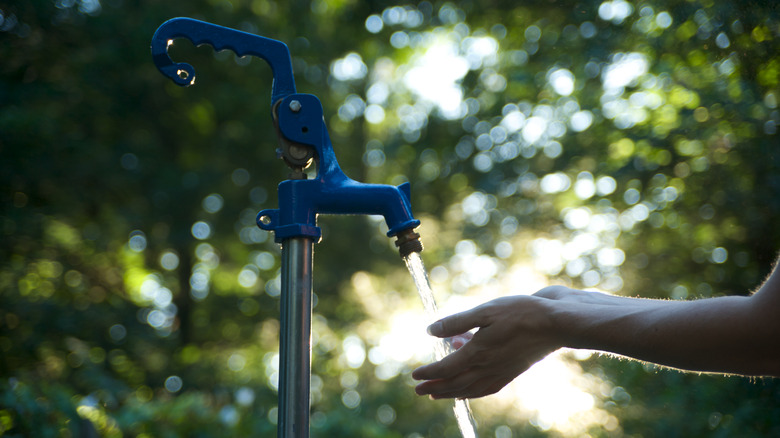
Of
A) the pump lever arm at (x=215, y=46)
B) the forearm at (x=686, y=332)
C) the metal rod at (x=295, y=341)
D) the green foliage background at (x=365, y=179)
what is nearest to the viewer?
A: the forearm at (x=686, y=332)

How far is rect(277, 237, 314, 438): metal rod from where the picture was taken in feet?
3.18

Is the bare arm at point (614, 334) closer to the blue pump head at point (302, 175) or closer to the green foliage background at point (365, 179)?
the blue pump head at point (302, 175)

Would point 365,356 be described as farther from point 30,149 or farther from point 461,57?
point 30,149

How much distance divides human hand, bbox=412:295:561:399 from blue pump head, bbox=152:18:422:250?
0.15m

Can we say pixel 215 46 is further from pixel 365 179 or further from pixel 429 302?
pixel 365 179

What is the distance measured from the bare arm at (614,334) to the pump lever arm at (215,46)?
0.52 metres

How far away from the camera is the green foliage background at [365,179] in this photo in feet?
12.8

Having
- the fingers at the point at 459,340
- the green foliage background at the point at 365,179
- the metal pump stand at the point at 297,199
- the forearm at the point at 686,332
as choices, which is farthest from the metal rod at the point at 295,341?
the green foliage background at the point at 365,179

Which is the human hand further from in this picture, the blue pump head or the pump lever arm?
the pump lever arm

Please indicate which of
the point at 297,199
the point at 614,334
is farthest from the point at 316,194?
the point at 614,334

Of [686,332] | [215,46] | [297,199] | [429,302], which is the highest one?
[215,46]

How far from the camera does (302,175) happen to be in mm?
1093

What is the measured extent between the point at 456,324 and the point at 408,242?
160 millimetres

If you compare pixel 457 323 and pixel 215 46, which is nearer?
pixel 457 323
